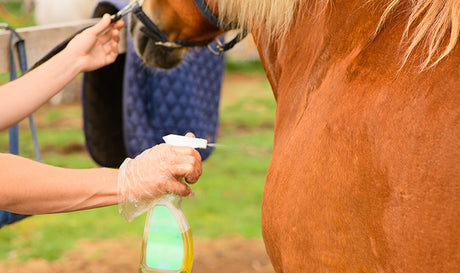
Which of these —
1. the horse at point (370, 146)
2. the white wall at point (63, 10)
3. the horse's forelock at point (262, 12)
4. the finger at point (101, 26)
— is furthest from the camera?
the white wall at point (63, 10)

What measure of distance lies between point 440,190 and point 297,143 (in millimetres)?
333

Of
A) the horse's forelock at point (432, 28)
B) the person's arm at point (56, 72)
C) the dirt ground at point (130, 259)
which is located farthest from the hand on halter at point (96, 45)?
the dirt ground at point (130, 259)

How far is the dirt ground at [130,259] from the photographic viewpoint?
2.87 m

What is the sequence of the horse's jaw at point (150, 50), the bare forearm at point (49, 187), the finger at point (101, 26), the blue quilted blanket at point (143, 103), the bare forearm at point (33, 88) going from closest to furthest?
the bare forearm at point (49, 187)
the bare forearm at point (33, 88)
the finger at point (101, 26)
the horse's jaw at point (150, 50)
the blue quilted blanket at point (143, 103)

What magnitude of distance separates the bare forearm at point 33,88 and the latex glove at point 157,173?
0.29 m

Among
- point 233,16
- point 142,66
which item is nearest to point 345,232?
point 233,16

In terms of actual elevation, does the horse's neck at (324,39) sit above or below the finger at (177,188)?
above

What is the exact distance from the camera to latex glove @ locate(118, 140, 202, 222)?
1.08 meters

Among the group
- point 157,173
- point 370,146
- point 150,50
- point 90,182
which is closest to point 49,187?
point 90,182

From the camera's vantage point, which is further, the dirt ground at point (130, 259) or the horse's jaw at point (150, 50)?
the dirt ground at point (130, 259)

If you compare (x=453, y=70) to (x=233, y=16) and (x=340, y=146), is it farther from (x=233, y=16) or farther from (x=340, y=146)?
(x=233, y=16)

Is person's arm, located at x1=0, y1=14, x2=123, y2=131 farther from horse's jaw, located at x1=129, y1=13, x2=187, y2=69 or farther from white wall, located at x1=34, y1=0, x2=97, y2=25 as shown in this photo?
white wall, located at x1=34, y1=0, x2=97, y2=25

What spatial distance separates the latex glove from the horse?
0.20 m

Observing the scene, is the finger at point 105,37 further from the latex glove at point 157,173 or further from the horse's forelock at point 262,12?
the latex glove at point 157,173
